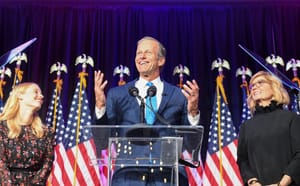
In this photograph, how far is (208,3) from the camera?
5.49 meters

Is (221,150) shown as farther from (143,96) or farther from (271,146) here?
(271,146)

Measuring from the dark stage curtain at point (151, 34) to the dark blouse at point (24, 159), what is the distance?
6.42ft

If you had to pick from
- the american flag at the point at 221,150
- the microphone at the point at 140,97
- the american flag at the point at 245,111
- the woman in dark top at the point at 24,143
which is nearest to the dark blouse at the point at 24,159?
the woman in dark top at the point at 24,143

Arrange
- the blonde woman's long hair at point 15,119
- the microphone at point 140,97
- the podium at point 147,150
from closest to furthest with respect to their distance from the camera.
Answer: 1. the podium at point 147,150
2. the microphone at point 140,97
3. the blonde woman's long hair at point 15,119

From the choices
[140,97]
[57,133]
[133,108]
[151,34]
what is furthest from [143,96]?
[151,34]

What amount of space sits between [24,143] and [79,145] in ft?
6.07

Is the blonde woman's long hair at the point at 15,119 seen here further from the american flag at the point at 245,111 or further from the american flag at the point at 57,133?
the american flag at the point at 245,111

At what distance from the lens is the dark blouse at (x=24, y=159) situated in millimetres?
2938

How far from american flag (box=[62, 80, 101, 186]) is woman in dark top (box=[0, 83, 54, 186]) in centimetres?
153

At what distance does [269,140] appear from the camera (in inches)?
113

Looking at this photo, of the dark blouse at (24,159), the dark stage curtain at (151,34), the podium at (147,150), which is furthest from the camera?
the dark stage curtain at (151,34)

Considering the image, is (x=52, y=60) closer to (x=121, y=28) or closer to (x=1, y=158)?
(x=121, y=28)

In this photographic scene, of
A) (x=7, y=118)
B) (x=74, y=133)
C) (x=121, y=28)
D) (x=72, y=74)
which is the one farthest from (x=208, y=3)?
(x=7, y=118)

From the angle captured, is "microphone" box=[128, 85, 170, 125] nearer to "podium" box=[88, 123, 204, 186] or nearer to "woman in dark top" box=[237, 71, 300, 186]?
"podium" box=[88, 123, 204, 186]
